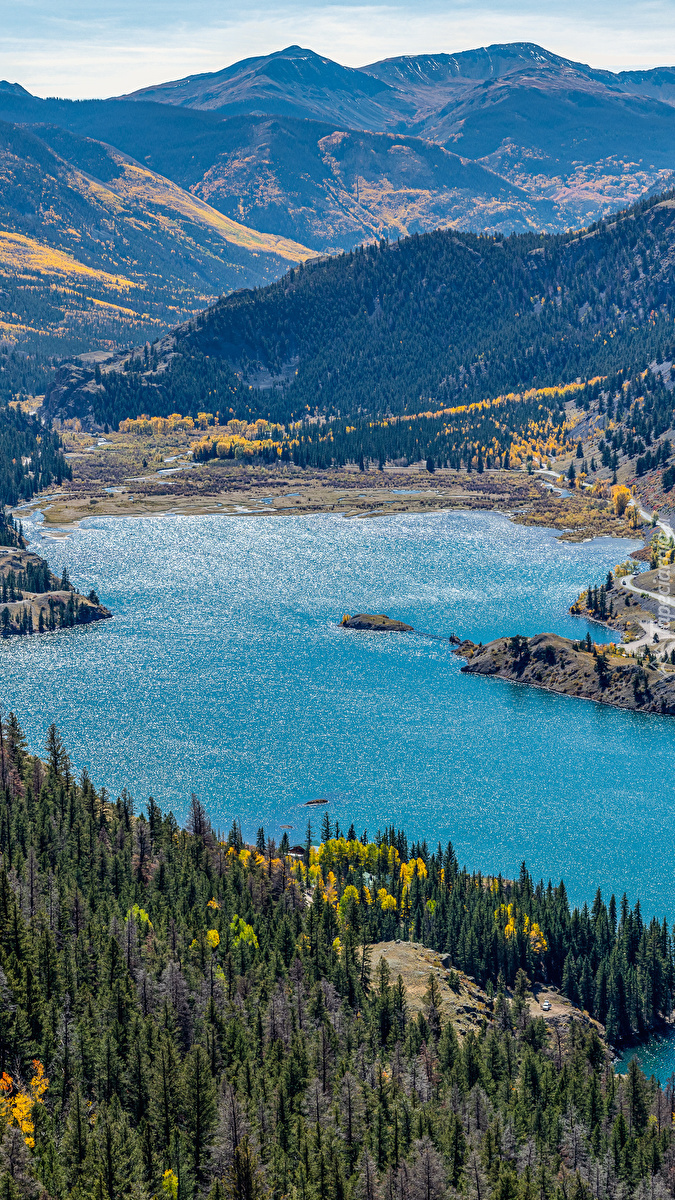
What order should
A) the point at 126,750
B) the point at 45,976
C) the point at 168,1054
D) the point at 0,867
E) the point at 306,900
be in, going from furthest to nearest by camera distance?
the point at 126,750, the point at 306,900, the point at 0,867, the point at 45,976, the point at 168,1054

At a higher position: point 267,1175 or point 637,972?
point 267,1175

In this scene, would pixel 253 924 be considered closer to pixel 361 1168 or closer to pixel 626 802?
pixel 361 1168

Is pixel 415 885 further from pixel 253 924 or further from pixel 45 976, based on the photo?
pixel 45 976

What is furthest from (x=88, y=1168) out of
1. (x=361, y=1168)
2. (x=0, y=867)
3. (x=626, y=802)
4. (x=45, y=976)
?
(x=626, y=802)

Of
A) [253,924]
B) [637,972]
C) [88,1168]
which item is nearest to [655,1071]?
[637,972]

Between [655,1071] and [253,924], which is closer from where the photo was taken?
[655,1071]

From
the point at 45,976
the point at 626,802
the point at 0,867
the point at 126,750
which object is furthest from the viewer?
the point at 126,750

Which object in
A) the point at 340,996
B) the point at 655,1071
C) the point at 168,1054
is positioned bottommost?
the point at 655,1071
